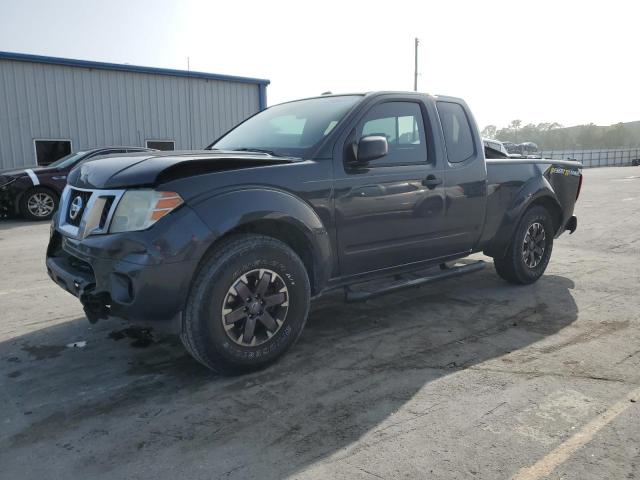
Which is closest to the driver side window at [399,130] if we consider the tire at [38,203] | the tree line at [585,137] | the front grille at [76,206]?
the front grille at [76,206]

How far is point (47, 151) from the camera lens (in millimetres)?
16172

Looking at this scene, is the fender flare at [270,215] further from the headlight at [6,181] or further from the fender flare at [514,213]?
the headlight at [6,181]

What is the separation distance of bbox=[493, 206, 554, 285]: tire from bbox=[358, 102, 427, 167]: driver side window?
1673 mm

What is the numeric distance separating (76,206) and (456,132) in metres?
3.24

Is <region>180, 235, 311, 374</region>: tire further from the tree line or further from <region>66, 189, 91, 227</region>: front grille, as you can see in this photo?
the tree line

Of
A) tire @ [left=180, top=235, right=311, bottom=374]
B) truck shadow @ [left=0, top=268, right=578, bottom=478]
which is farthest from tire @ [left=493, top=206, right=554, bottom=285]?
tire @ [left=180, top=235, right=311, bottom=374]

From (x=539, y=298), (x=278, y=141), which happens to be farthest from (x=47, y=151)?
(x=539, y=298)

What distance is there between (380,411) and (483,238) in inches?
105

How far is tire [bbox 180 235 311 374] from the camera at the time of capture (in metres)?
3.11

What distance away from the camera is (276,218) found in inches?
132

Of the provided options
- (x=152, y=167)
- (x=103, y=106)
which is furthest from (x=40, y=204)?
(x=152, y=167)

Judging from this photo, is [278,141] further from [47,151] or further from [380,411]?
[47,151]

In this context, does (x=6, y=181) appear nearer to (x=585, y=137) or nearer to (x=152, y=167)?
(x=152, y=167)

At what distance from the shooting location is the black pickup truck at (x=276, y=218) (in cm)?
303
